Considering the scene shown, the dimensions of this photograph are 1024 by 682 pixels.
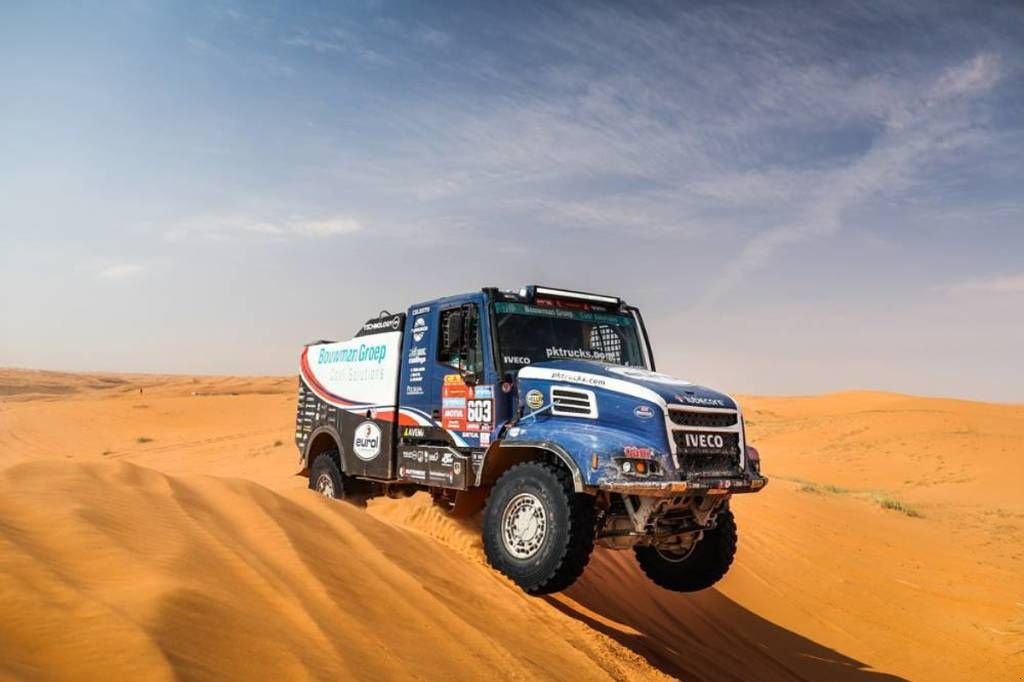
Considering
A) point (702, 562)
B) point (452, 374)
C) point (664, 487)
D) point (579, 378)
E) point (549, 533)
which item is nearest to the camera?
point (664, 487)

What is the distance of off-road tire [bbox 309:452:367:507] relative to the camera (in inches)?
400

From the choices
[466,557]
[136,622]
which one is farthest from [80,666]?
[466,557]

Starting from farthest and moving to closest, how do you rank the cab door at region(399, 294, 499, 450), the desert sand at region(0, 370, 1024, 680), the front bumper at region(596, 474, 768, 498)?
the cab door at region(399, 294, 499, 450), the front bumper at region(596, 474, 768, 498), the desert sand at region(0, 370, 1024, 680)

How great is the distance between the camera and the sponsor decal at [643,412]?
6.40 metres

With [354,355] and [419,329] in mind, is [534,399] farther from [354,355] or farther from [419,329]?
[354,355]

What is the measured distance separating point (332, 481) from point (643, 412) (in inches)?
213

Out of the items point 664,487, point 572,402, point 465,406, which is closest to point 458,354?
point 465,406

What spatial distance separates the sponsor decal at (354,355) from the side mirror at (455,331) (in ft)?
5.11

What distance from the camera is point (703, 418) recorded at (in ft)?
22.5

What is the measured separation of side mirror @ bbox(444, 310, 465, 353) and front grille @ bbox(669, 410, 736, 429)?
255 centimetres

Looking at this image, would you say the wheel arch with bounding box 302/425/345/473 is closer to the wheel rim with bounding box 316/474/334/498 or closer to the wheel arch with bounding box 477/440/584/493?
the wheel rim with bounding box 316/474/334/498

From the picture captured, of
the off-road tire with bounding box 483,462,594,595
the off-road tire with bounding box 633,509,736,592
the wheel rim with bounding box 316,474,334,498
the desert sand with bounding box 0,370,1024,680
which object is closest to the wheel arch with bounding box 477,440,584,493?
the off-road tire with bounding box 483,462,594,595

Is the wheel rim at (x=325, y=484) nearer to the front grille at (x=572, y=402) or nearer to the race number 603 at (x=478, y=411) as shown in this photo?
the race number 603 at (x=478, y=411)

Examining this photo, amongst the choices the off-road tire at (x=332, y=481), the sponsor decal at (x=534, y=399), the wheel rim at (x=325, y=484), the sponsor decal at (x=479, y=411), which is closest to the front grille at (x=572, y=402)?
the sponsor decal at (x=534, y=399)
